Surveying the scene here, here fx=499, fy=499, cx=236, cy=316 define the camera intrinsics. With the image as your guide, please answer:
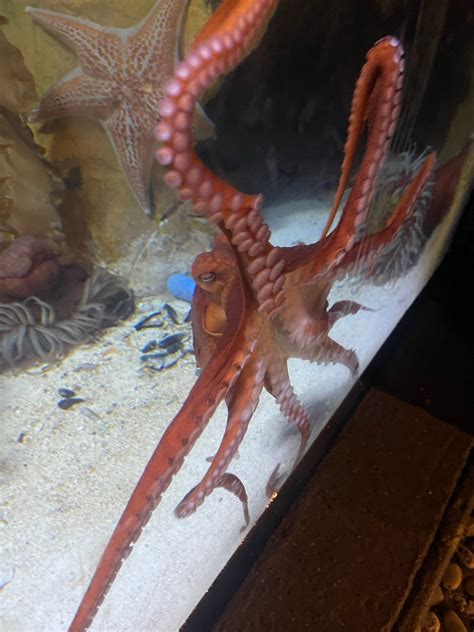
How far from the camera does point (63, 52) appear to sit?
145 cm

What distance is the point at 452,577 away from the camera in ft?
4.05

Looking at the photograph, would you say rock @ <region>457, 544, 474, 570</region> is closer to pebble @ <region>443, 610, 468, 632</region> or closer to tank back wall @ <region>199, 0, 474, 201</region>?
pebble @ <region>443, 610, 468, 632</region>

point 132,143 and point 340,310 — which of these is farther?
point 132,143

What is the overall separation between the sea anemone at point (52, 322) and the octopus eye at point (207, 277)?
867 mm

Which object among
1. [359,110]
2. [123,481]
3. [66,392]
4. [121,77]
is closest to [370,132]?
[359,110]

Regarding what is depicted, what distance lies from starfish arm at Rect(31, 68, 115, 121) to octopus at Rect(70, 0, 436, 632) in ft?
2.44

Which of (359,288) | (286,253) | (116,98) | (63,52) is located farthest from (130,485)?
(63,52)

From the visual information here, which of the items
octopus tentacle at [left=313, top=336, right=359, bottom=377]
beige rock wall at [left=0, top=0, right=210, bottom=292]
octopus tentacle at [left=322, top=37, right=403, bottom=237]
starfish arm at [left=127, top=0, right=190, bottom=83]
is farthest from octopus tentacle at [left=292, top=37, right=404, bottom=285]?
beige rock wall at [left=0, top=0, right=210, bottom=292]

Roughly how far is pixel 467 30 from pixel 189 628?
136 cm

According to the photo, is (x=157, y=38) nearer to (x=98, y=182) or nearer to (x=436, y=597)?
(x=98, y=182)

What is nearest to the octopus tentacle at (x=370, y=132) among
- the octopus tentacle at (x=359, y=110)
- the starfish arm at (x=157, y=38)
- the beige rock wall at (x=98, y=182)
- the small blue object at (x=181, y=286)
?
the octopus tentacle at (x=359, y=110)

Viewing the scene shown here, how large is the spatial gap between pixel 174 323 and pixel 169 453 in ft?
3.08

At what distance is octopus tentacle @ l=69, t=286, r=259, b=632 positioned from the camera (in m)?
0.69

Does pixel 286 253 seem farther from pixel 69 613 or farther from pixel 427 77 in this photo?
pixel 69 613
